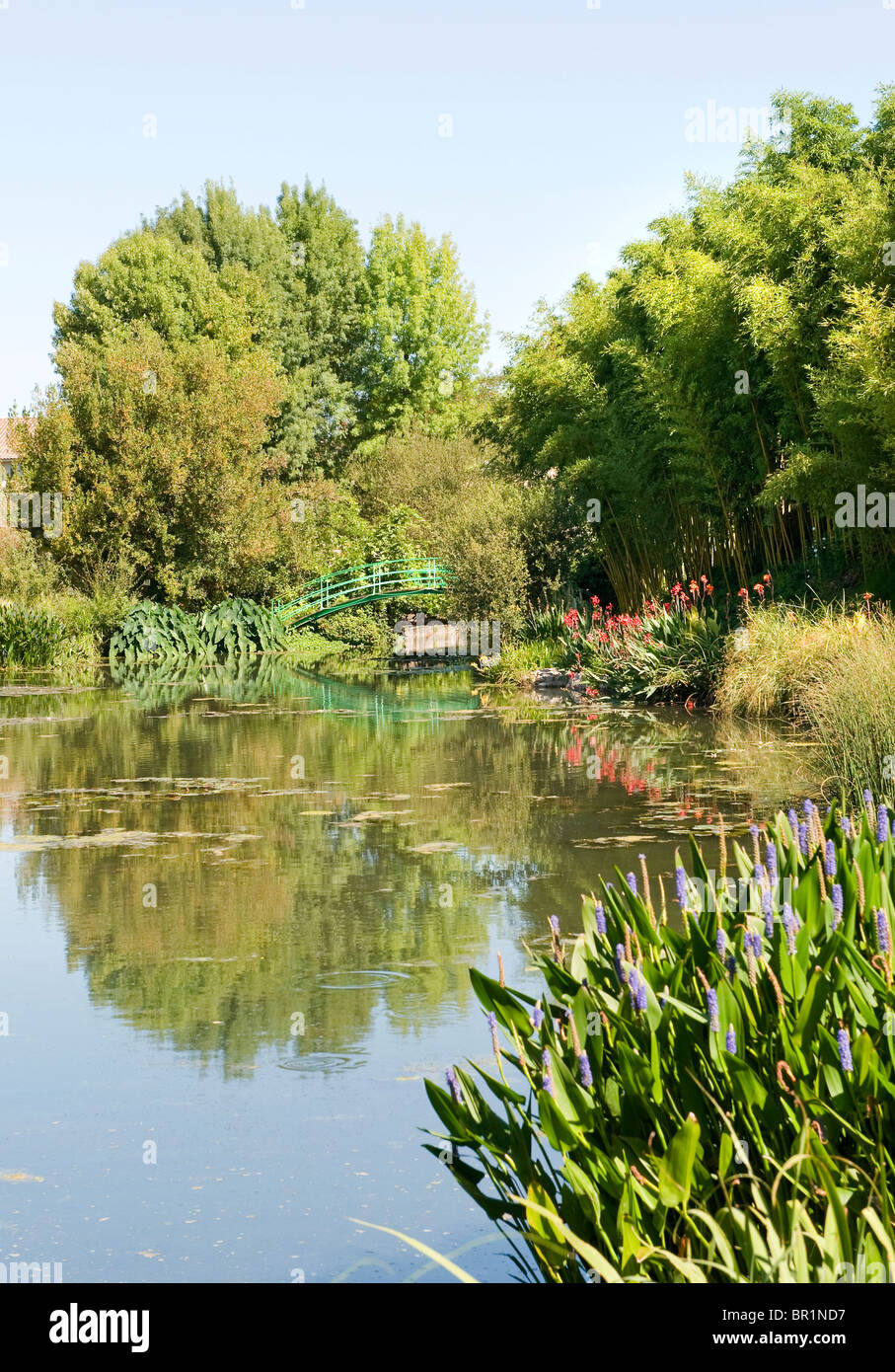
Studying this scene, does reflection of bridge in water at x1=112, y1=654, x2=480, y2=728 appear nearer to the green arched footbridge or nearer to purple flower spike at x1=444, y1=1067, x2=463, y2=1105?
the green arched footbridge

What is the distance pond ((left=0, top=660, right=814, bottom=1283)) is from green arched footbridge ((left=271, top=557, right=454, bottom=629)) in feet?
65.3

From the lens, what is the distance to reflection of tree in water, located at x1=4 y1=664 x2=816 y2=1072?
6023mm

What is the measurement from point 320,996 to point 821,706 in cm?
573

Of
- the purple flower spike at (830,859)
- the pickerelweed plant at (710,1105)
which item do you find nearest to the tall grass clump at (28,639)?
the purple flower spike at (830,859)

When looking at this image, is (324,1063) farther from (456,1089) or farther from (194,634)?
(194,634)

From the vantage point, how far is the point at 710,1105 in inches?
114

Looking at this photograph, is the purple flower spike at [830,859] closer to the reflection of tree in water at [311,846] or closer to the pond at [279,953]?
the pond at [279,953]

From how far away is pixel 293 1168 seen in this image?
13.6 ft

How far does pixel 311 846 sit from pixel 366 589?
28.3 meters

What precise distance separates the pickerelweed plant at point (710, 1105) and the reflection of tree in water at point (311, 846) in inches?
90.0

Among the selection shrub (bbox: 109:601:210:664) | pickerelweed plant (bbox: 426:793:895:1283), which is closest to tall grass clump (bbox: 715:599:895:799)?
pickerelweed plant (bbox: 426:793:895:1283)

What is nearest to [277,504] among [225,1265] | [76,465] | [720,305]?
[76,465]

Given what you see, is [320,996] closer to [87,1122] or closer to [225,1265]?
[87,1122]
